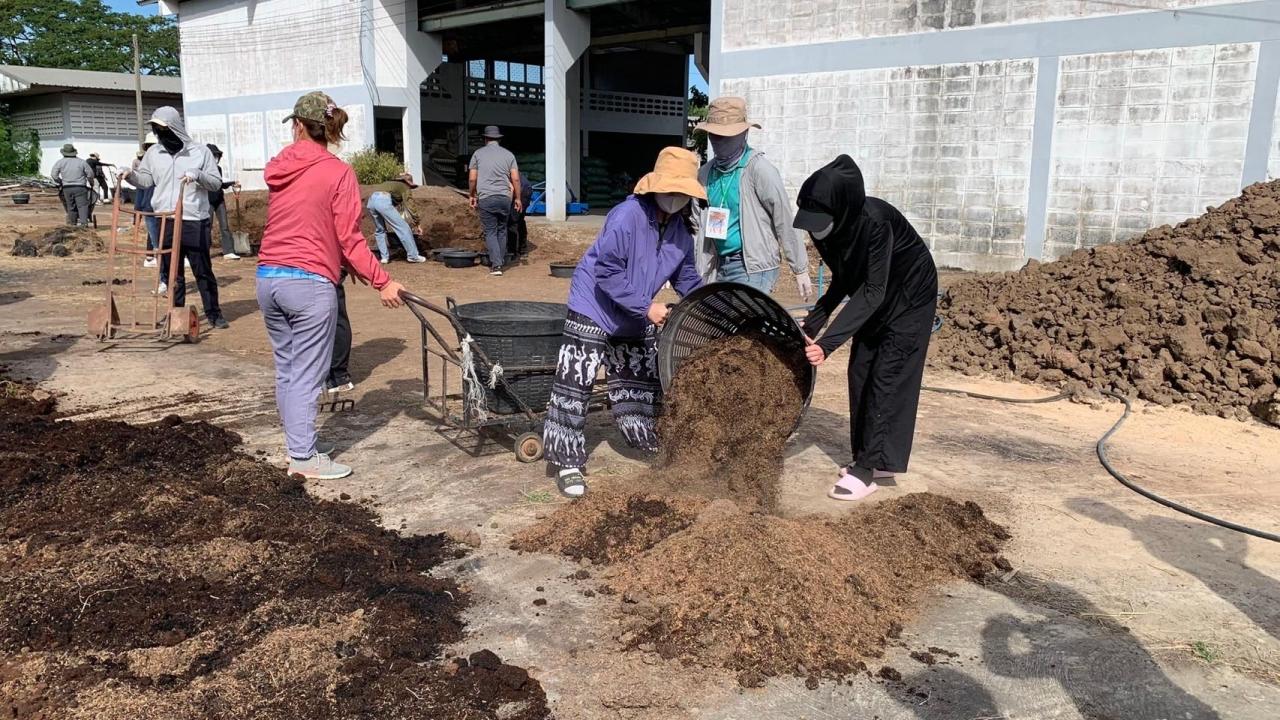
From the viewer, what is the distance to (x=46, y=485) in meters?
4.11

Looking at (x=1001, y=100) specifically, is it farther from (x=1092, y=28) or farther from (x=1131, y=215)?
(x=1131, y=215)

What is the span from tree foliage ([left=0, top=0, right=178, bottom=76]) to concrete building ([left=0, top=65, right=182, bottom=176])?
36.3ft

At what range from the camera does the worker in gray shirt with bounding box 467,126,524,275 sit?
468 inches

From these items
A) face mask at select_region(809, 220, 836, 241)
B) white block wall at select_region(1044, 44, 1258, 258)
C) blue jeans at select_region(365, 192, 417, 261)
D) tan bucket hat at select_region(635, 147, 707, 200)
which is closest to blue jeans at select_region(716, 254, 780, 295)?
face mask at select_region(809, 220, 836, 241)

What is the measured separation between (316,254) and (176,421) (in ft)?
5.48

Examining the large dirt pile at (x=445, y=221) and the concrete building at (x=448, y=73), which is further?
the concrete building at (x=448, y=73)

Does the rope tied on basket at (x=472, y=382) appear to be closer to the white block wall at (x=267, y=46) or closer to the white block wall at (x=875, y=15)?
the white block wall at (x=875, y=15)

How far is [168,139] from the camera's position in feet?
25.3

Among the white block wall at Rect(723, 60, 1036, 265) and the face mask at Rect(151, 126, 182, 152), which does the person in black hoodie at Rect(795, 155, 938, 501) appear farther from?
the white block wall at Rect(723, 60, 1036, 265)

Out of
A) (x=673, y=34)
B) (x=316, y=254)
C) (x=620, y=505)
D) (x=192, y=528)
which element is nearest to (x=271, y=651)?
(x=192, y=528)

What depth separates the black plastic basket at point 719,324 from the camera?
4.20 metres

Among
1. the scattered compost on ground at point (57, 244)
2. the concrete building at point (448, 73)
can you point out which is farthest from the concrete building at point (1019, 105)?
the scattered compost on ground at point (57, 244)

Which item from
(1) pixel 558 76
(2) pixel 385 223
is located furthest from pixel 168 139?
(1) pixel 558 76

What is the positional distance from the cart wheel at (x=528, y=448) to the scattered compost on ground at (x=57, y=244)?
13.3 meters
